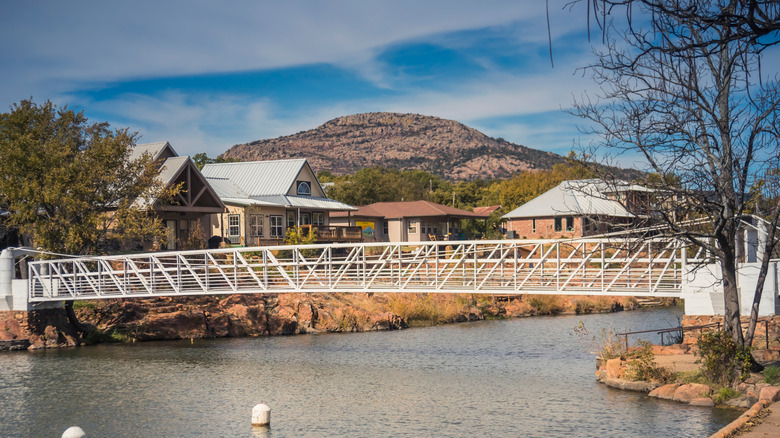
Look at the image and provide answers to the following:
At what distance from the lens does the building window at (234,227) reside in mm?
51969

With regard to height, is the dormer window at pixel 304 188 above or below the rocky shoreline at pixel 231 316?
above

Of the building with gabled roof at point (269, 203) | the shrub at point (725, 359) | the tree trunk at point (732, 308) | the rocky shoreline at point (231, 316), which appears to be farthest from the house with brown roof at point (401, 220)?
the shrub at point (725, 359)

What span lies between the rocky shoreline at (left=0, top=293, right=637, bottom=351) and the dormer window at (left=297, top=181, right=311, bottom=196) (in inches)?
792

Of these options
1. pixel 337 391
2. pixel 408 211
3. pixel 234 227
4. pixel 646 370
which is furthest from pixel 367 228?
pixel 646 370

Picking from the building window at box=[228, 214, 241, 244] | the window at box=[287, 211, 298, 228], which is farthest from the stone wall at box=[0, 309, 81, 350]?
the window at box=[287, 211, 298, 228]

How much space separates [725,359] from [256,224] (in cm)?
3908

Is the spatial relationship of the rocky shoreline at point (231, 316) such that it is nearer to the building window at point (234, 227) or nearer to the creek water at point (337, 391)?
the creek water at point (337, 391)

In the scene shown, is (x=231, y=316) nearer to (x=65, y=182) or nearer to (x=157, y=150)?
(x=65, y=182)

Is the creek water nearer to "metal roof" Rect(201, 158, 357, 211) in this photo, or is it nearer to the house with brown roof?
"metal roof" Rect(201, 158, 357, 211)

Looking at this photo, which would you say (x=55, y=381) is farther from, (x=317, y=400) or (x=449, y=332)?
(x=449, y=332)

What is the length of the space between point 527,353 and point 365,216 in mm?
38880

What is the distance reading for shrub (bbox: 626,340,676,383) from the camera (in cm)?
1991

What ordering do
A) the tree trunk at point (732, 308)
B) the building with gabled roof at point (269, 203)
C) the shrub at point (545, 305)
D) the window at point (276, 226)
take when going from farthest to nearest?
the window at point (276, 226), the building with gabled roof at point (269, 203), the shrub at point (545, 305), the tree trunk at point (732, 308)

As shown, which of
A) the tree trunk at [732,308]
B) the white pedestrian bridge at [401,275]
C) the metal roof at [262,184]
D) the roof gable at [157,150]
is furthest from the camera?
the metal roof at [262,184]
